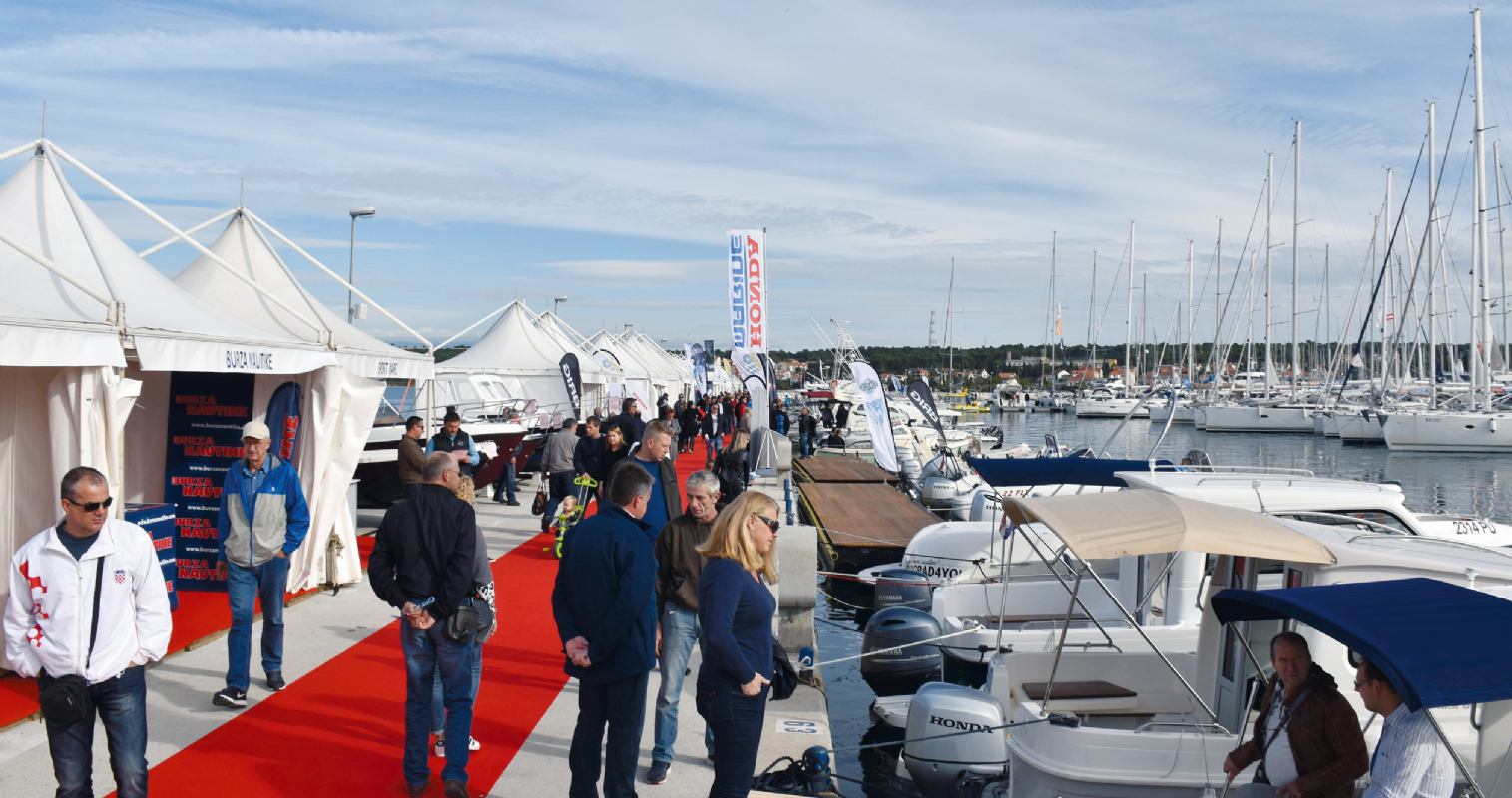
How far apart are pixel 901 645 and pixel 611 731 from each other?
6.00m

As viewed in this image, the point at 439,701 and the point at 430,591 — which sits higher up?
the point at 430,591

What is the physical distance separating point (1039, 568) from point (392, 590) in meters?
9.07

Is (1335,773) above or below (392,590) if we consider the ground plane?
below

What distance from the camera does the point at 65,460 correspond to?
741cm

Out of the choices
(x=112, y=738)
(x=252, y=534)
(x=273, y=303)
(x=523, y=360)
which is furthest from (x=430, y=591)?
(x=523, y=360)

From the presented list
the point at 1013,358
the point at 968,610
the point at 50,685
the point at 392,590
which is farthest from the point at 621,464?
the point at 1013,358

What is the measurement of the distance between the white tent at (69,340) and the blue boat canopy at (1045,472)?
8711mm

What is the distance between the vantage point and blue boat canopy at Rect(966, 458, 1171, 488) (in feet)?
47.4

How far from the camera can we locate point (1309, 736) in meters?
5.06

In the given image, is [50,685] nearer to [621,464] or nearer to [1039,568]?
[621,464]

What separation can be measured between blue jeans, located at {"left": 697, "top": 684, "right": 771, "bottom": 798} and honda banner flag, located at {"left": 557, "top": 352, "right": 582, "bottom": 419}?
72.0ft

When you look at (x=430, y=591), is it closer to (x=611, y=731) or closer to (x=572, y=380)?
(x=611, y=731)

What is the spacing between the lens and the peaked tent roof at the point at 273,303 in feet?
35.9

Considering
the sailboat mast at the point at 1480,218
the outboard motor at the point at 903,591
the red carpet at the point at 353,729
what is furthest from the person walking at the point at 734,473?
the sailboat mast at the point at 1480,218
